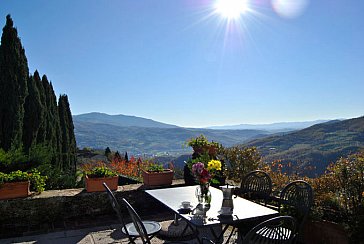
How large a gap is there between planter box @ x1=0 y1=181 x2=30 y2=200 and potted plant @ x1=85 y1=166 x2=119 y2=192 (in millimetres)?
801

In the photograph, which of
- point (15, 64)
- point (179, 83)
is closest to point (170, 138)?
point (179, 83)

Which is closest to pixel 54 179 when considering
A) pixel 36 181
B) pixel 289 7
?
pixel 36 181

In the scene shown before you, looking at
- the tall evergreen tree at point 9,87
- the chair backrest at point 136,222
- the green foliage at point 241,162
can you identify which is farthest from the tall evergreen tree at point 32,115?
the chair backrest at point 136,222

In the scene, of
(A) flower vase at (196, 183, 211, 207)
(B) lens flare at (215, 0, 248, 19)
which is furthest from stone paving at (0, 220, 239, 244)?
(B) lens flare at (215, 0, 248, 19)

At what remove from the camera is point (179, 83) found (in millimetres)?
17531

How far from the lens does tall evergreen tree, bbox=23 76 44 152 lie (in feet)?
29.5

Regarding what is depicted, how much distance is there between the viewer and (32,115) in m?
9.05

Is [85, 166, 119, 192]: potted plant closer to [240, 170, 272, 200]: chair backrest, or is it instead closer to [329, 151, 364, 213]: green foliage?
[240, 170, 272, 200]: chair backrest

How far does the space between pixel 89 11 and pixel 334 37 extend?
230 inches

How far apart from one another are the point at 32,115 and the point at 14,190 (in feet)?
19.8

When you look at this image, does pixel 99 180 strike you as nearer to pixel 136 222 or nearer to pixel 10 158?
pixel 10 158

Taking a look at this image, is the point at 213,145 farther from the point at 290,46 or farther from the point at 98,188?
the point at 290,46

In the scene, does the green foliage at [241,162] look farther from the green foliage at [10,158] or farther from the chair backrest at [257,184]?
the green foliage at [10,158]

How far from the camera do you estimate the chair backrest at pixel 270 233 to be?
1.65m
